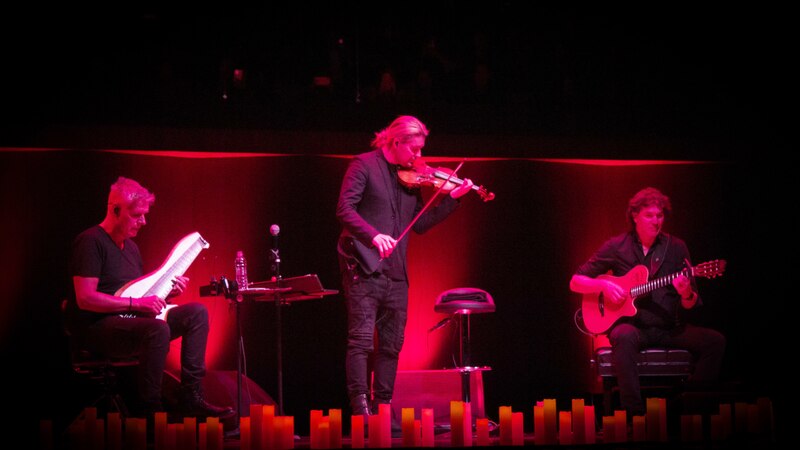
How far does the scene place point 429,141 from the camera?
6.66 m

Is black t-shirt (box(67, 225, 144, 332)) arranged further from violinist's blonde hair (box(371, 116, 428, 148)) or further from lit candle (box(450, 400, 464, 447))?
lit candle (box(450, 400, 464, 447))

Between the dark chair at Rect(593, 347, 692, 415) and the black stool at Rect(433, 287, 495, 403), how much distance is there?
2.51ft

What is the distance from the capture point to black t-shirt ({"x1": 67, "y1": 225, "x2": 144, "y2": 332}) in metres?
5.20

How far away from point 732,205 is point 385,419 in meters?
4.03

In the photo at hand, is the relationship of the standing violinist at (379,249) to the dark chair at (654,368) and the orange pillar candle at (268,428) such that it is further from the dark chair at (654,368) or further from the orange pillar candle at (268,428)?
the dark chair at (654,368)

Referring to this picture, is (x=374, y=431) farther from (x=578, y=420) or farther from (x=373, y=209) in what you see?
(x=373, y=209)

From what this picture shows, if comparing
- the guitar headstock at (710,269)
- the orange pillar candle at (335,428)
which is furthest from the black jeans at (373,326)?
the guitar headstock at (710,269)

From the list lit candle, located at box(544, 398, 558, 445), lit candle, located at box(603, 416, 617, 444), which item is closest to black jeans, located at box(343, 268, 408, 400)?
lit candle, located at box(544, 398, 558, 445)

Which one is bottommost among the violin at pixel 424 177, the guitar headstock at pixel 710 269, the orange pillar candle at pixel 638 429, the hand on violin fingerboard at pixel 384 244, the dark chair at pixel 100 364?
the orange pillar candle at pixel 638 429

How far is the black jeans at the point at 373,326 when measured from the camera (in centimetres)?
498

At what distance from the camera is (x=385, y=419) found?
437 cm

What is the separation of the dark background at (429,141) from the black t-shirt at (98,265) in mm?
1125

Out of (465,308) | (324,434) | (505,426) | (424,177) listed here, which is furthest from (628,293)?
(324,434)

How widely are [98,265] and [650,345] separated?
349 centimetres
